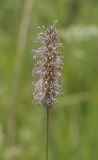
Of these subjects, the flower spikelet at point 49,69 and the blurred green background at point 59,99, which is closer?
the flower spikelet at point 49,69

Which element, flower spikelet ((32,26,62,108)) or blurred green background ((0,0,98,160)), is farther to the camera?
blurred green background ((0,0,98,160))

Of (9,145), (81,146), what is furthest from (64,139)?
(9,145)

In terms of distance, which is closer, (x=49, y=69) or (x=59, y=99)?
(x=49, y=69)

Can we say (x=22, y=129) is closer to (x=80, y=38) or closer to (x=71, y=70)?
(x=71, y=70)
